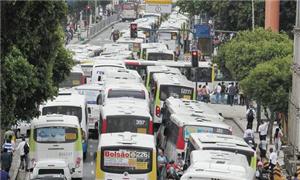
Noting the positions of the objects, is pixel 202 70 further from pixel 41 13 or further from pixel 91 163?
pixel 41 13

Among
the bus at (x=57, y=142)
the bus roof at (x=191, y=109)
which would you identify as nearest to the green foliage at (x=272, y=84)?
the bus roof at (x=191, y=109)

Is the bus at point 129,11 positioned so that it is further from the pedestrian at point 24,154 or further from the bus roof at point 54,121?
the bus roof at point 54,121

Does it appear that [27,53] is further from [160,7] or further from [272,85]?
[160,7]

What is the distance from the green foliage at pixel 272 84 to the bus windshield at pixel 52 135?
11.2 m

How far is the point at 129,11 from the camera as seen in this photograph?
147 meters

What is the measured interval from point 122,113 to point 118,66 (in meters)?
22.9

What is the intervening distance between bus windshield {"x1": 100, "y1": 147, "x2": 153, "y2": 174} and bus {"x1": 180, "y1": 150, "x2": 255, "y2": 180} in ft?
6.25

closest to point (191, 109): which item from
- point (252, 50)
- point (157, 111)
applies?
point (157, 111)

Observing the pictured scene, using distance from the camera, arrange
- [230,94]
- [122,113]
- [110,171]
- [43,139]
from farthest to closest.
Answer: [230,94] → [122,113] → [43,139] → [110,171]

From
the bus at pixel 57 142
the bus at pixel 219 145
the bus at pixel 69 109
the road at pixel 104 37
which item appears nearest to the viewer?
the bus at pixel 219 145

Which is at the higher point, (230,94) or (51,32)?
(51,32)

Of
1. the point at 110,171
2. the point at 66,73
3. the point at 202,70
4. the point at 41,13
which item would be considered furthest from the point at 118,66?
the point at 41,13

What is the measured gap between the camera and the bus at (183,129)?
36.5 metres

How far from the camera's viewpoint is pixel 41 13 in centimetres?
2612
